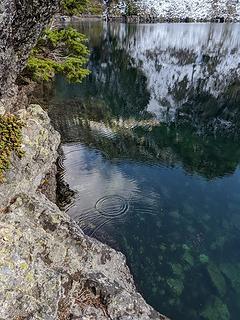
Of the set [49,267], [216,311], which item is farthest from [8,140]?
[216,311]

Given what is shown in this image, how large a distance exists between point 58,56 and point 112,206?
12521 millimetres

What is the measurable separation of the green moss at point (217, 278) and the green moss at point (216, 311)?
0.57 m

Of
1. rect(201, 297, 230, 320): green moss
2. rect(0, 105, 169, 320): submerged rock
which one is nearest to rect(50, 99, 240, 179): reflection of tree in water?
rect(201, 297, 230, 320): green moss

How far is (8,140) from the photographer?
10391mm

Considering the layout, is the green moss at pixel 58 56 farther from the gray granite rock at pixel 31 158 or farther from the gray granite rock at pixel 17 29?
the gray granite rock at pixel 17 29

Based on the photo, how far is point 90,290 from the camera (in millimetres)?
8953

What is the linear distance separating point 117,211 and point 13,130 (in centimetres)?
911

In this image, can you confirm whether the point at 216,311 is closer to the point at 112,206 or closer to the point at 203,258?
the point at 203,258

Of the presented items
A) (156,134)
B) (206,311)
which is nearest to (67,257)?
(206,311)

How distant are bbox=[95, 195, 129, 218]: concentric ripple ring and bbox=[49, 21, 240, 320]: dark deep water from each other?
6 centimetres

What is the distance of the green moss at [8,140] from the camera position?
9914mm

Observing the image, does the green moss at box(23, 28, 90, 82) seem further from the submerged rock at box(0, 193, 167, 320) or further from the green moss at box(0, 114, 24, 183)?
the submerged rock at box(0, 193, 167, 320)

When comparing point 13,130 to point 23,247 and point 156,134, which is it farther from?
point 156,134

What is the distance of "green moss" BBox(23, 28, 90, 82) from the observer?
2258 centimetres
